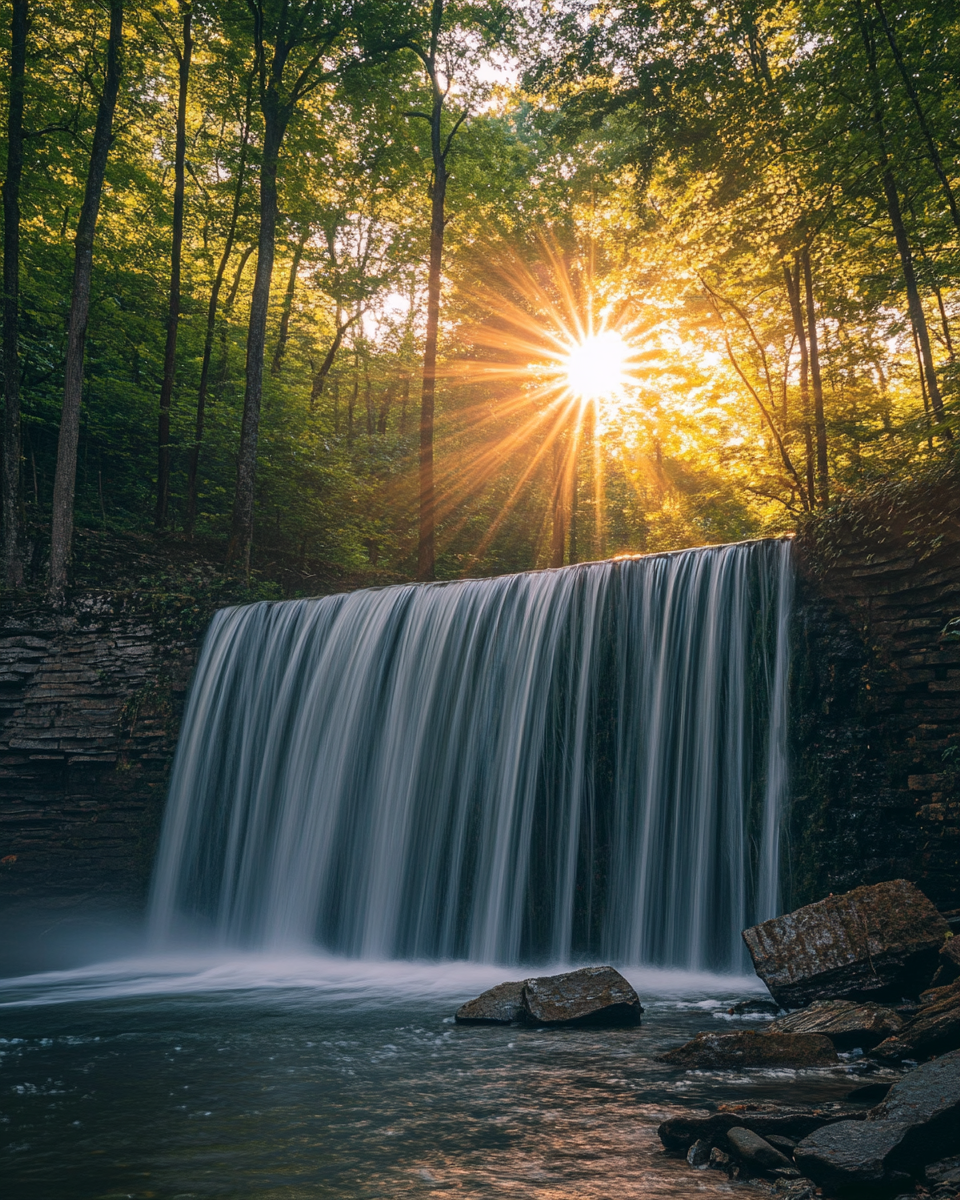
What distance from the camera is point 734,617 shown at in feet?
24.7

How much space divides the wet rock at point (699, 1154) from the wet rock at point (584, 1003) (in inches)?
81.0

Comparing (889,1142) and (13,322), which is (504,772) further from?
(13,322)

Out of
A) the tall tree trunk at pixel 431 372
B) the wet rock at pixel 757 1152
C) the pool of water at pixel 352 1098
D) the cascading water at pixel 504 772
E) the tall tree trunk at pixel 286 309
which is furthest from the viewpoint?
the tall tree trunk at pixel 286 309

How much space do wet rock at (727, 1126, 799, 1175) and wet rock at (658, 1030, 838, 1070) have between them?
1.19 meters

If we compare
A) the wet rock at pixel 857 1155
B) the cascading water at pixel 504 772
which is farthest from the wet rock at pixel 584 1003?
the wet rock at pixel 857 1155

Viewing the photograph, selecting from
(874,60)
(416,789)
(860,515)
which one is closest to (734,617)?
(860,515)

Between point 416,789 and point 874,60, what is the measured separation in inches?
377

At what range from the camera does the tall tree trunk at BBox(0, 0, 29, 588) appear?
11.7 metres

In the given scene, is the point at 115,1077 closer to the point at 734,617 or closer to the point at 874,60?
the point at 734,617

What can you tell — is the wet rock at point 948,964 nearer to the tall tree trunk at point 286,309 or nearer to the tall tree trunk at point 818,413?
the tall tree trunk at point 818,413

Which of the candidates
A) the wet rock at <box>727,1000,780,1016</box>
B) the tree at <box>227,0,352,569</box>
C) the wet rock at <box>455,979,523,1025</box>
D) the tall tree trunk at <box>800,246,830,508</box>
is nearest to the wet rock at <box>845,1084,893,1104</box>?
the wet rock at <box>727,1000,780,1016</box>

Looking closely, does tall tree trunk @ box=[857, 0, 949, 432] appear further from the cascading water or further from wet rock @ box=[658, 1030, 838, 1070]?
wet rock @ box=[658, 1030, 838, 1070]

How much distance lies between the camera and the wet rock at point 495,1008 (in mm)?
5188

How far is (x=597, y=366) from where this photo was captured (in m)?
19.6
